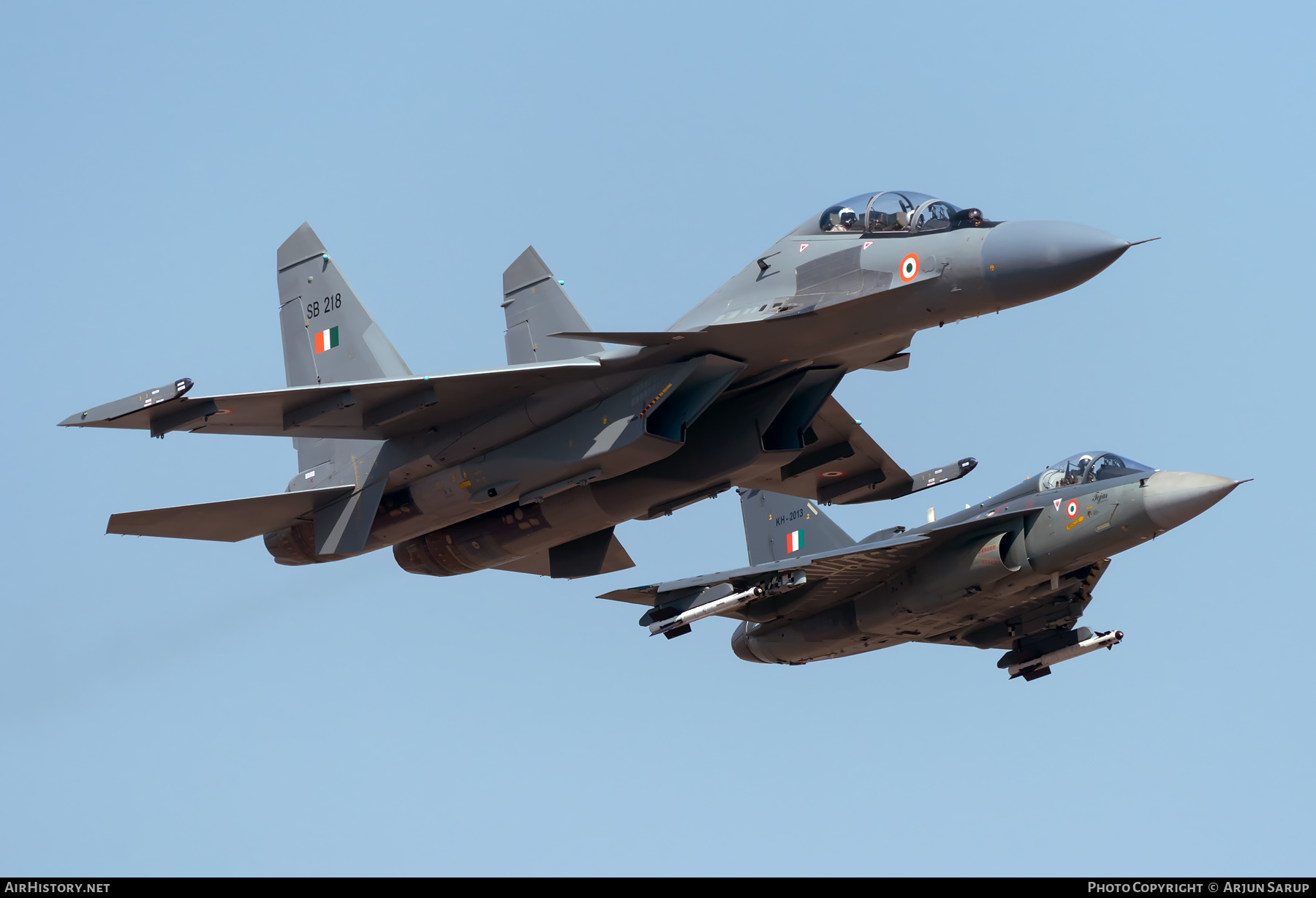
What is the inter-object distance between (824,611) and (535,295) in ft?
26.4

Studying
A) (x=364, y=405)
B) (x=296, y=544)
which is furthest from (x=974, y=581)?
(x=296, y=544)

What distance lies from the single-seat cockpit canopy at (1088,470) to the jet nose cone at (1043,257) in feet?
28.2

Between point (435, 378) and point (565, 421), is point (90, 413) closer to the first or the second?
point (435, 378)

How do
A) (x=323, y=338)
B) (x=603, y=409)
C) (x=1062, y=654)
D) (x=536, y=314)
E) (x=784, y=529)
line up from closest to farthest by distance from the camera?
(x=603, y=409)
(x=323, y=338)
(x=536, y=314)
(x=1062, y=654)
(x=784, y=529)

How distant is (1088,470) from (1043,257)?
9110mm

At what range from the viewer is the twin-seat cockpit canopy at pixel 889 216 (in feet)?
60.9

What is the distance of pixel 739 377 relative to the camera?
800 inches

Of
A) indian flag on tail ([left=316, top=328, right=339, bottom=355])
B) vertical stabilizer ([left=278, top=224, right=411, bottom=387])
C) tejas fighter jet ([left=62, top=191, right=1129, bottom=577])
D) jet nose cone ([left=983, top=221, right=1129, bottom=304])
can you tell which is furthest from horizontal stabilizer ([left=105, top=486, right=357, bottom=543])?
jet nose cone ([left=983, top=221, right=1129, bottom=304])

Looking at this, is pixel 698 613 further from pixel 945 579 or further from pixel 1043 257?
pixel 1043 257

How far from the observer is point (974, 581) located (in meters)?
25.9

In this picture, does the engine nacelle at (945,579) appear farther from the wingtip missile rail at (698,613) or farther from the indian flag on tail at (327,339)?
the indian flag on tail at (327,339)

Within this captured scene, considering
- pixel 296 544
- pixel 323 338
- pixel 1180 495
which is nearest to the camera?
pixel 296 544

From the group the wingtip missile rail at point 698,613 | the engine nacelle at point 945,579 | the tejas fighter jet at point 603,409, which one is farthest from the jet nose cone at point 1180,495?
the wingtip missile rail at point 698,613

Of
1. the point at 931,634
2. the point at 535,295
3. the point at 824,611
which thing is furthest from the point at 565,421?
the point at 931,634
